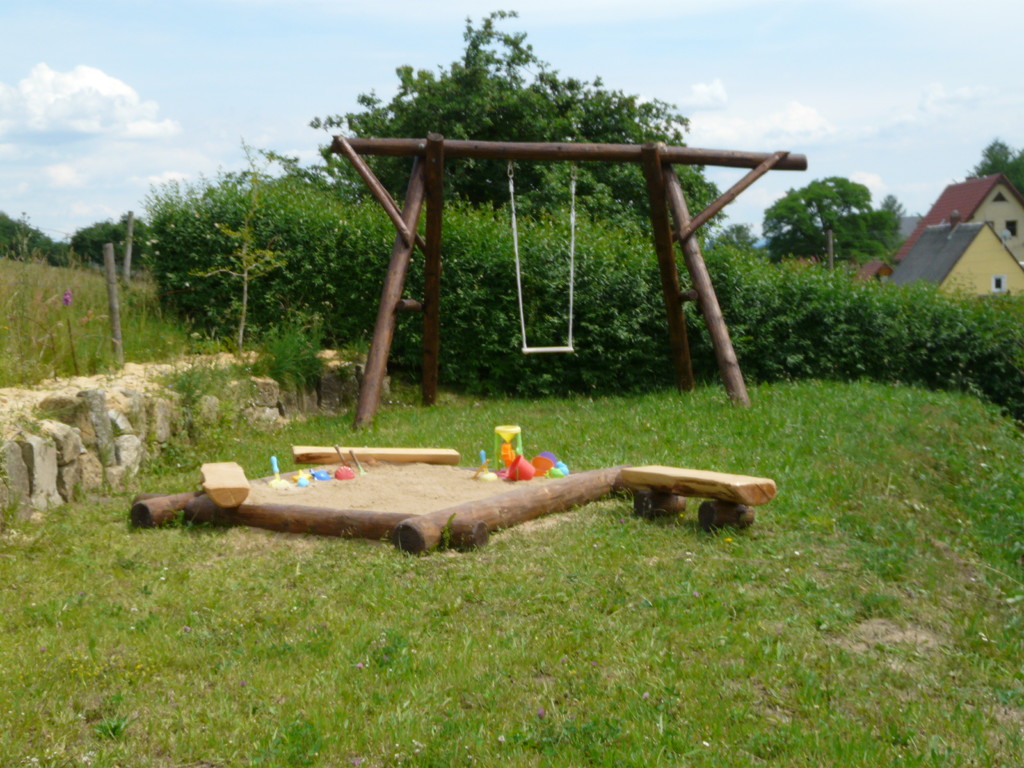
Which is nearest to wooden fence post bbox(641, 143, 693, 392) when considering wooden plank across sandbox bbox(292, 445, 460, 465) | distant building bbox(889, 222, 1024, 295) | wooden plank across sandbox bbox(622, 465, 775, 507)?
wooden plank across sandbox bbox(292, 445, 460, 465)

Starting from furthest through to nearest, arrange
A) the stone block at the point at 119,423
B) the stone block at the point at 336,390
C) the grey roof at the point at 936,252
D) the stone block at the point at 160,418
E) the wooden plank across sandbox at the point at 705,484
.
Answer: the grey roof at the point at 936,252, the stone block at the point at 336,390, the stone block at the point at 160,418, the stone block at the point at 119,423, the wooden plank across sandbox at the point at 705,484

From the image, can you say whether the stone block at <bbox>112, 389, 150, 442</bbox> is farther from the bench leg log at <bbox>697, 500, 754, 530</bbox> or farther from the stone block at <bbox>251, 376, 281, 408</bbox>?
the bench leg log at <bbox>697, 500, 754, 530</bbox>

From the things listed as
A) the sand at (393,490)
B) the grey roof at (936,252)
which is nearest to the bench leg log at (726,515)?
the sand at (393,490)

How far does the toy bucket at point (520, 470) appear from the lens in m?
7.45

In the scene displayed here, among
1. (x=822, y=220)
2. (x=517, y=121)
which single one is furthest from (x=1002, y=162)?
(x=517, y=121)

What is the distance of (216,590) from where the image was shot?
5184mm

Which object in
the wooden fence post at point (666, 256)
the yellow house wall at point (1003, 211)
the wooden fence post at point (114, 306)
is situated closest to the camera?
the wooden fence post at point (114, 306)

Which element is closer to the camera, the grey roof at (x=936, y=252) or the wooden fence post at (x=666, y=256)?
the wooden fence post at (x=666, y=256)

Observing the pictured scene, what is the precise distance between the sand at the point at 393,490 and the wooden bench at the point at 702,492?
0.94 metres

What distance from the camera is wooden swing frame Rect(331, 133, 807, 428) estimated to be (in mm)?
10883

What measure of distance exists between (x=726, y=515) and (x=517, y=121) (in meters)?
16.8

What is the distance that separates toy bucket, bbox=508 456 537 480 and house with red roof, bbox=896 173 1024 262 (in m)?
51.1

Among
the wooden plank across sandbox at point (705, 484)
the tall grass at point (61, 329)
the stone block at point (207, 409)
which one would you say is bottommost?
the wooden plank across sandbox at point (705, 484)

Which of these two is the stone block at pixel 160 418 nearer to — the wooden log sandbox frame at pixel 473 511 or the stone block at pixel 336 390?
the wooden log sandbox frame at pixel 473 511
